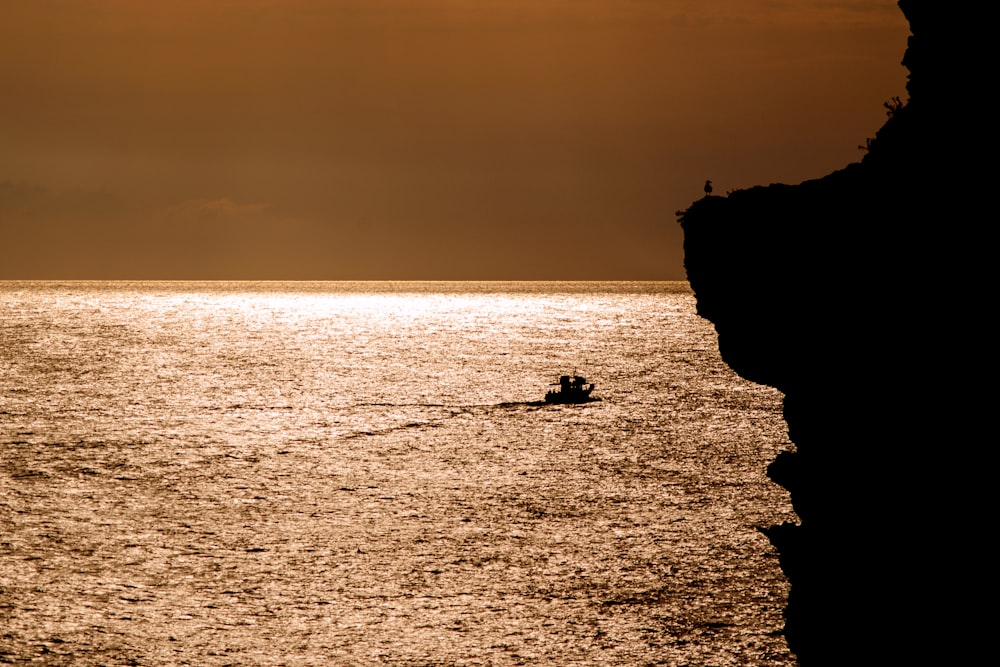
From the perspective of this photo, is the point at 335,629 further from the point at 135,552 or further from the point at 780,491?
the point at 780,491

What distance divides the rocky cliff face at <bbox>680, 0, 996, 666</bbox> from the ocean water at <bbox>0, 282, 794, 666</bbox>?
1301 cm

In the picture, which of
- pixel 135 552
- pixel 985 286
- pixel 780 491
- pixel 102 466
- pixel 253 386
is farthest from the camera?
pixel 253 386

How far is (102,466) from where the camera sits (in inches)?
2842

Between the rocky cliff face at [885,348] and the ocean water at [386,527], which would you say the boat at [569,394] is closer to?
the ocean water at [386,527]

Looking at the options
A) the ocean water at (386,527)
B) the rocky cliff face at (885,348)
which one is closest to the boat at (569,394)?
the ocean water at (386,527)

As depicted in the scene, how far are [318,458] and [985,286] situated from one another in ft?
207

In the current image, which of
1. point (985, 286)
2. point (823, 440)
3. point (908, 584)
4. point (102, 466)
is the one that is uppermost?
point (985, 286)

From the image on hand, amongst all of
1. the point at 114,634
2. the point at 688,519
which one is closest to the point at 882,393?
the point at 114,634

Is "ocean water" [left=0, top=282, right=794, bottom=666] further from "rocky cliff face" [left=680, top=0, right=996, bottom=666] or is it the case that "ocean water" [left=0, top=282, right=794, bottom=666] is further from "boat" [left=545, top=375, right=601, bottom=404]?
"rocky cliff face" [left=680, top=0, right=996, bottom=666]

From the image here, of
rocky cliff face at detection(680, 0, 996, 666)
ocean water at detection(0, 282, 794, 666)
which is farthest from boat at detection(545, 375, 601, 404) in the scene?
rocky cliff face at detection(680, 0, 996, 666)

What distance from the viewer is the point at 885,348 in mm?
20703

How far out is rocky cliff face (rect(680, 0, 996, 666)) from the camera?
19.0 meters

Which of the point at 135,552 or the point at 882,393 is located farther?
the point at 135,552

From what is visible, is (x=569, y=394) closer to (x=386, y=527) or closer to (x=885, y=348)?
(x=386, y=527)
